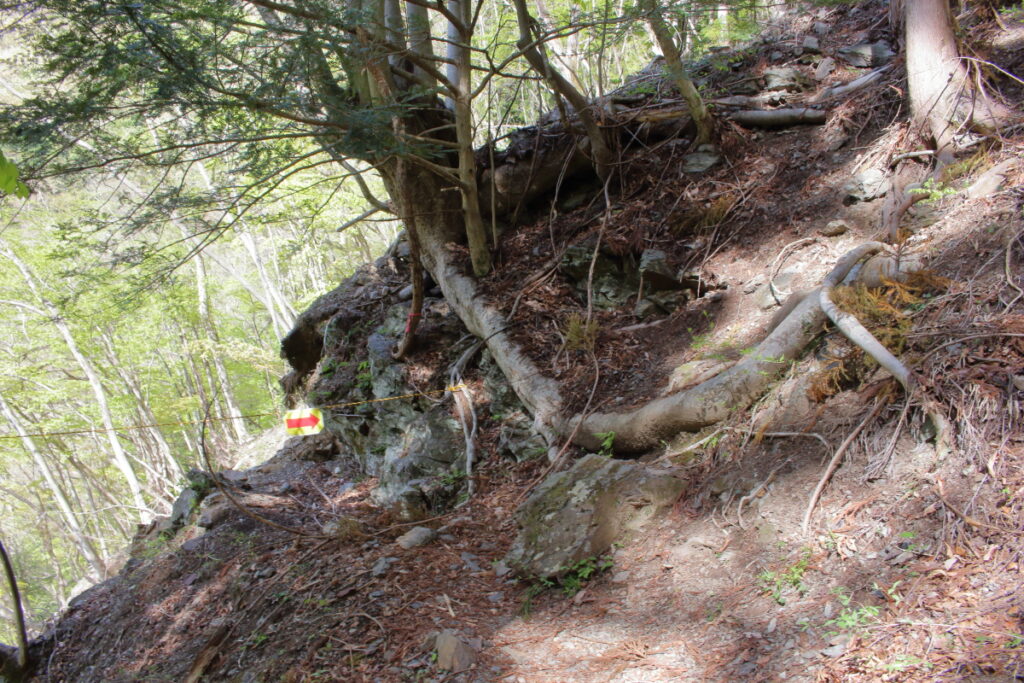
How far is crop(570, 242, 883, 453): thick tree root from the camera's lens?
12.2ft

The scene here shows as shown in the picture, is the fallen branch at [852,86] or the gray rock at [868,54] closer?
the fallen branch at [852,86]

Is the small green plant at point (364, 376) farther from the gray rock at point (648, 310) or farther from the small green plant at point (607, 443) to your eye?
the small green plant at point (607, 443)

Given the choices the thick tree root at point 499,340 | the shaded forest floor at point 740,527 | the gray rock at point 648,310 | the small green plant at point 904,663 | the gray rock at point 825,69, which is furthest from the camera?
the gray rock at point 825,69

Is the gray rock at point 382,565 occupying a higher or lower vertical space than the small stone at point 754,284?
lower

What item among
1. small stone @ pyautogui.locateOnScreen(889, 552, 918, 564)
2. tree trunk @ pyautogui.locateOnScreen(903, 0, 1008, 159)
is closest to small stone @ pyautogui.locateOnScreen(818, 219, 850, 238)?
tree trunk @ pyautogui.locateOnScreen(903, 0, 1008, 159)

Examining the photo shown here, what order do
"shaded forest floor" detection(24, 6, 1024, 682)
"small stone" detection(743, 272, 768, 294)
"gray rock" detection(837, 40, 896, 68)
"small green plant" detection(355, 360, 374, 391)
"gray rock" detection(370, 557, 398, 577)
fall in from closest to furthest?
"shaded forest floor" detection(24, 6, 1024, 682)
"gray rock" detection(370, 557, 398, 577)
"small stone" detection(743, 272, 768, 294)
"gray rock" detection(837, 40, 896, 68)
"small green plant" detection(355, 360, 374, 391)

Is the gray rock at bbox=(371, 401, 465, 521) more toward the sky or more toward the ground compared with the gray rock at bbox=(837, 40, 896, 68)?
more toward the ground

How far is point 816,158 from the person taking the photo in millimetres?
5789

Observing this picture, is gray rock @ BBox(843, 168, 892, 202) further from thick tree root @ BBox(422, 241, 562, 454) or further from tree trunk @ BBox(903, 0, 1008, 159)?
thick tree root @ BBox(422, 241, 562, 454)

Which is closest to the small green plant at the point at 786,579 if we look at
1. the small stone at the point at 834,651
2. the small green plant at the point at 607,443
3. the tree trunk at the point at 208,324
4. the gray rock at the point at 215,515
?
the small stone at the point at 834,651

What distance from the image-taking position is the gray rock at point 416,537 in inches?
169

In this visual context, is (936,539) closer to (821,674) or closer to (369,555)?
(821,674)

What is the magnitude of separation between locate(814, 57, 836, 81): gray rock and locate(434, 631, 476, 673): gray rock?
23.5ft

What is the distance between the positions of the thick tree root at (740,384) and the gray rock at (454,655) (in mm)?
1943
